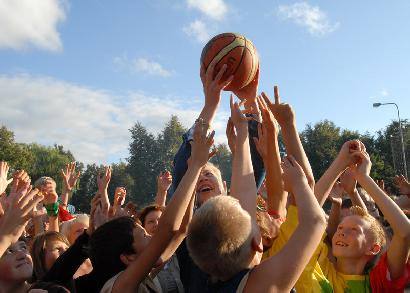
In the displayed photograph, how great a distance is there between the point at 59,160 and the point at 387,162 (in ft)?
219

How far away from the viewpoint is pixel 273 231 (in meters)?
3.49

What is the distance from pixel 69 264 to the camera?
359cm

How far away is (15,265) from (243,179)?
6.86 feet

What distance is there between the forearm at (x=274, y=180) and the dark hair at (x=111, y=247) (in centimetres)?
117

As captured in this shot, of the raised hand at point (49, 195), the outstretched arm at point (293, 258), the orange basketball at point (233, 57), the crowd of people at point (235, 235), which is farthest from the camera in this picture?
the raised hand at point (49, 195)

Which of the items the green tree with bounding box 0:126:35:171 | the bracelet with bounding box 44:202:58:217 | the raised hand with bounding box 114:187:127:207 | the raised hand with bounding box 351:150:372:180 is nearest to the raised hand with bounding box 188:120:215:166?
the raised hand with bounding box 351:150:372:180

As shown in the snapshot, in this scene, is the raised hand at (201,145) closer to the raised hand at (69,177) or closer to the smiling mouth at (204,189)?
the smiling mouth at (204,189)

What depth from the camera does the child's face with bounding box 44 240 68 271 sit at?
445 centimetres

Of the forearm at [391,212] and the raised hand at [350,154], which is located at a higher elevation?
the raised hand at [350,154]

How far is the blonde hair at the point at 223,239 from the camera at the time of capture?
243 cm

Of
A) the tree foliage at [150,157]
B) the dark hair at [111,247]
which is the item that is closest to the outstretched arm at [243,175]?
the dark hair at [111,247]

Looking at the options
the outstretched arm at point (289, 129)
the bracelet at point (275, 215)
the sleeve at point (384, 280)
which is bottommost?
the sleeve at point (384, 280)

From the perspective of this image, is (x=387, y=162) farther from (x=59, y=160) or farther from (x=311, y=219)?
(x=59, y=160)

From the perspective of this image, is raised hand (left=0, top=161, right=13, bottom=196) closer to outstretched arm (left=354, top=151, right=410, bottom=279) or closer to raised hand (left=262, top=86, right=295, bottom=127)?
raised hand (left=262, top=86, right=295, bottom=127)
